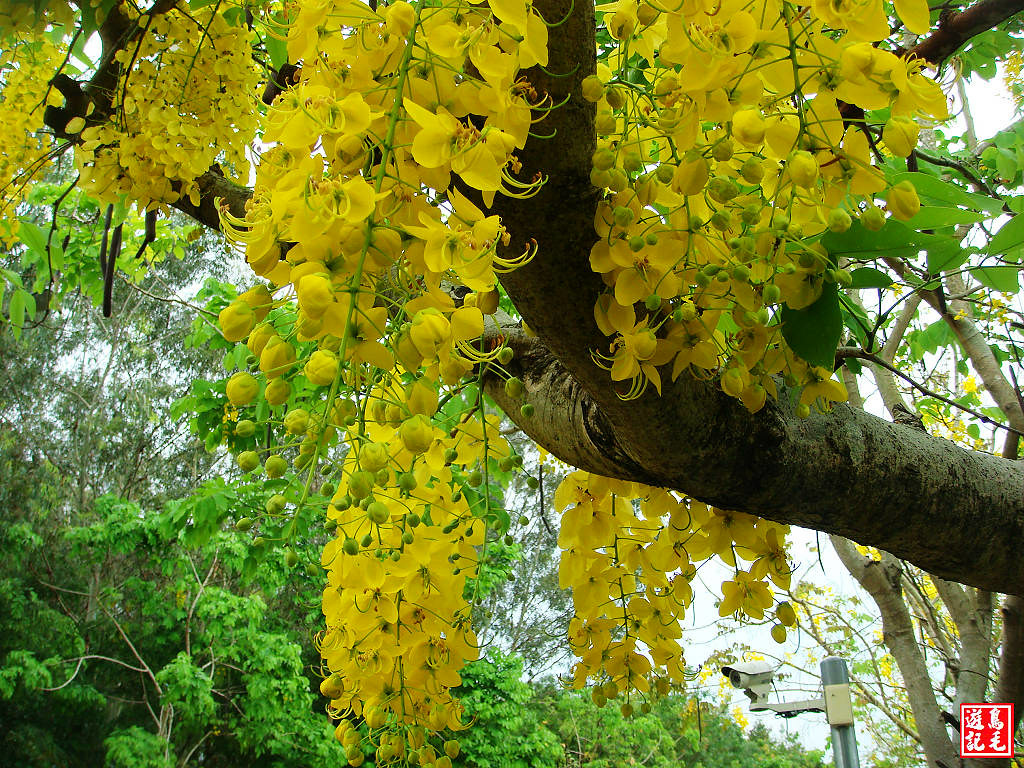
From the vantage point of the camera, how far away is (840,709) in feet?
10.2

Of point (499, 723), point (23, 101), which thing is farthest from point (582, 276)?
point (499, 723)

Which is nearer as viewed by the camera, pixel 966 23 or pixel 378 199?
pixel 378 199

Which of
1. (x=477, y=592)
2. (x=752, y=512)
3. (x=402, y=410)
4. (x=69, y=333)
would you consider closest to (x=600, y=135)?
(x=402, y=410)

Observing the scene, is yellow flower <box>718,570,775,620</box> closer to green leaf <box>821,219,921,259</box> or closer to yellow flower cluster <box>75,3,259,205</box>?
green leaf <box>821,219,921,259</box>

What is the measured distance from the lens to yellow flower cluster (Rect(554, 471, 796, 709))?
1.00 metres

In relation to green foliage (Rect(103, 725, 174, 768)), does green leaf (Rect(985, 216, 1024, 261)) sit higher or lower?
higher

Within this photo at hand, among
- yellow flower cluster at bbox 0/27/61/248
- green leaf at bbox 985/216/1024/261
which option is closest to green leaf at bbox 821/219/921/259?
green leaf at bbox 985/216/1024/261

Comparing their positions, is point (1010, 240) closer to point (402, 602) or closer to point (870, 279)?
point (870, 279)

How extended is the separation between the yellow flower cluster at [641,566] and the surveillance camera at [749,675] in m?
2.60

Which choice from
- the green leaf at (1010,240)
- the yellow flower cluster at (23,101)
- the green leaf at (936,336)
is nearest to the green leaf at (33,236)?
the yellow flower cluster at (23,101)

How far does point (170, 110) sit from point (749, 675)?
3.37m

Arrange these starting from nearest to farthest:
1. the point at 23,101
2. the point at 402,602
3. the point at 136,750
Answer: the point at 402,602 < the point at 23,101 < the point at 136,750

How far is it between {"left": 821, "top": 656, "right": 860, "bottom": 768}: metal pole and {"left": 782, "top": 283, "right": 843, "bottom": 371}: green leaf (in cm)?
304

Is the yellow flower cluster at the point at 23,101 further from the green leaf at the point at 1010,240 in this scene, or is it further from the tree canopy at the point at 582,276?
the green leaf at the point at 1010,240
